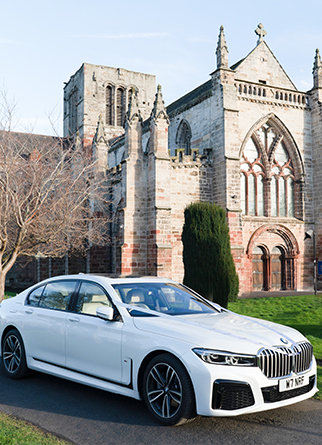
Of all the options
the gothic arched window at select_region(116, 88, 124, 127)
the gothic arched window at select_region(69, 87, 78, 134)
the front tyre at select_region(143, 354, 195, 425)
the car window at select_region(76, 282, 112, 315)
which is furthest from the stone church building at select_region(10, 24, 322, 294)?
the gothic arched window at select_region(69, 87, 78, 134)

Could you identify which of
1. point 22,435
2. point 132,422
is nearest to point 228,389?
point 132,422

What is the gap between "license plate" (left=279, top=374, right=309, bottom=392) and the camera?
4.37m

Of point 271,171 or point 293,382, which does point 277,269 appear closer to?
point 271,171

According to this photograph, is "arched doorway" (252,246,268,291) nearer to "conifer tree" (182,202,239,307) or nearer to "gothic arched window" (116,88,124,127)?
"conifer tree" (182,202,239,307)

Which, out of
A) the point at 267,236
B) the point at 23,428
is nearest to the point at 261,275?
the point at 267,236

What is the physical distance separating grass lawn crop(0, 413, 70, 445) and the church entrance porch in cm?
1954

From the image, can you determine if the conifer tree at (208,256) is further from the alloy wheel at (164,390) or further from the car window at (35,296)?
the alloy wheel at (164,390)

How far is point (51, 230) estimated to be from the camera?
14500 millimetres

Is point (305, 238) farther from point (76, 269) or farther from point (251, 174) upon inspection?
→ point (76, 269)

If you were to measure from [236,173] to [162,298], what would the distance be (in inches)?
669

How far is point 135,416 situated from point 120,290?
4.93 feet

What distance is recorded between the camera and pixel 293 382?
14.8 ft

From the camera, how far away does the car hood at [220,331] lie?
4.38m

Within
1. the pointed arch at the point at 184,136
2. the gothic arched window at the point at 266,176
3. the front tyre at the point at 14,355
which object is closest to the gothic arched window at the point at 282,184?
the gothic arched window at the point at 266,176
